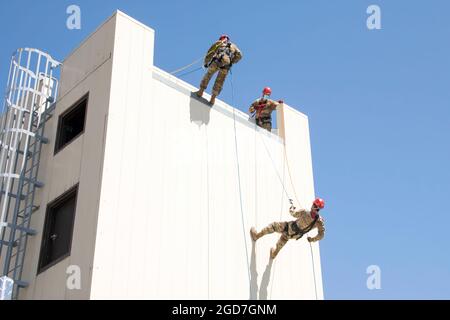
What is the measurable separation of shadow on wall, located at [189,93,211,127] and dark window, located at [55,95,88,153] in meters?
2.96

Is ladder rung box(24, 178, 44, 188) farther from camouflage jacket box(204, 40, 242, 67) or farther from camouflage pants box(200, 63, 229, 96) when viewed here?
camouflage jacket box(204, 40, 242, 67)

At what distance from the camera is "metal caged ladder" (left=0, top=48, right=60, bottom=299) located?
1717 centimetres

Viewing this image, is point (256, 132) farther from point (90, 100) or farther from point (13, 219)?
point (13, 219)

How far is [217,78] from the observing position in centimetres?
1986

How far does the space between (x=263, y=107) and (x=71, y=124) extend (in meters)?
6.49

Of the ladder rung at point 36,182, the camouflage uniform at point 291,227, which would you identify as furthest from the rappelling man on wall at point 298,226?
the ladder rung at point 36,182

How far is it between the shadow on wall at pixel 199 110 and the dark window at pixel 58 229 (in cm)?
413

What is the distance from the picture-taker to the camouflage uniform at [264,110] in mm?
22247

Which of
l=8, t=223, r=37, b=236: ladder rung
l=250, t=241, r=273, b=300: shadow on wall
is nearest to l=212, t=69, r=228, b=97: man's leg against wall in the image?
l=250, t=241, r=273, b=300: shadow on wall
